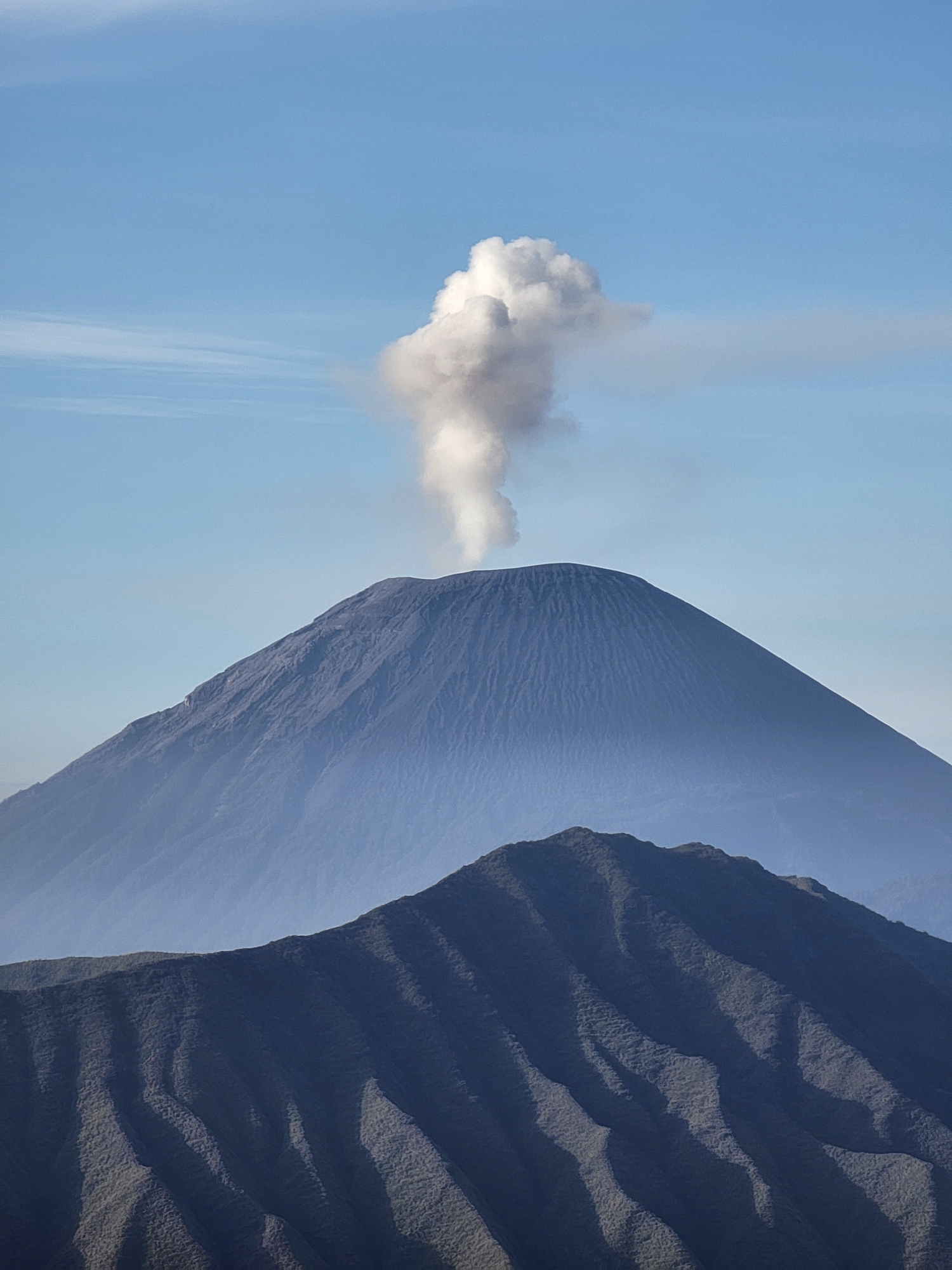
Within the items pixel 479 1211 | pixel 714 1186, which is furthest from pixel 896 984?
pixel 479 1211

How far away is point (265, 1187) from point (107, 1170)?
19.9 feet

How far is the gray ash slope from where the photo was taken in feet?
208

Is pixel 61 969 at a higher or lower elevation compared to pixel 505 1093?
higher

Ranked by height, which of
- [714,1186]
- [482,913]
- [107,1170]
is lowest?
[714,1186]

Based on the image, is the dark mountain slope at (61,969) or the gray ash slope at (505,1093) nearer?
the gray ash slope at (505,1093)

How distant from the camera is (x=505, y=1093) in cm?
7438

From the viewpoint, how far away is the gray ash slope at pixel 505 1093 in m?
63.5

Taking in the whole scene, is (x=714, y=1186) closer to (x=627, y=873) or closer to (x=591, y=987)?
(x=591, y=987)

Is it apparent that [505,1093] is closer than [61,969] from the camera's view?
Yes

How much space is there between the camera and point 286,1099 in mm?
69875

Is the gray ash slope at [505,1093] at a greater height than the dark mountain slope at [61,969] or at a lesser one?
lesser

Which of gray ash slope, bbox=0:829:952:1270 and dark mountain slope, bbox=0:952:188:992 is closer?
gray ash slope, bbox=0:829:952:1270

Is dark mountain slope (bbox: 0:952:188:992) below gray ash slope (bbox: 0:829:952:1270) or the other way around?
the other way around

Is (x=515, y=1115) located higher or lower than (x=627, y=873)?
lower
